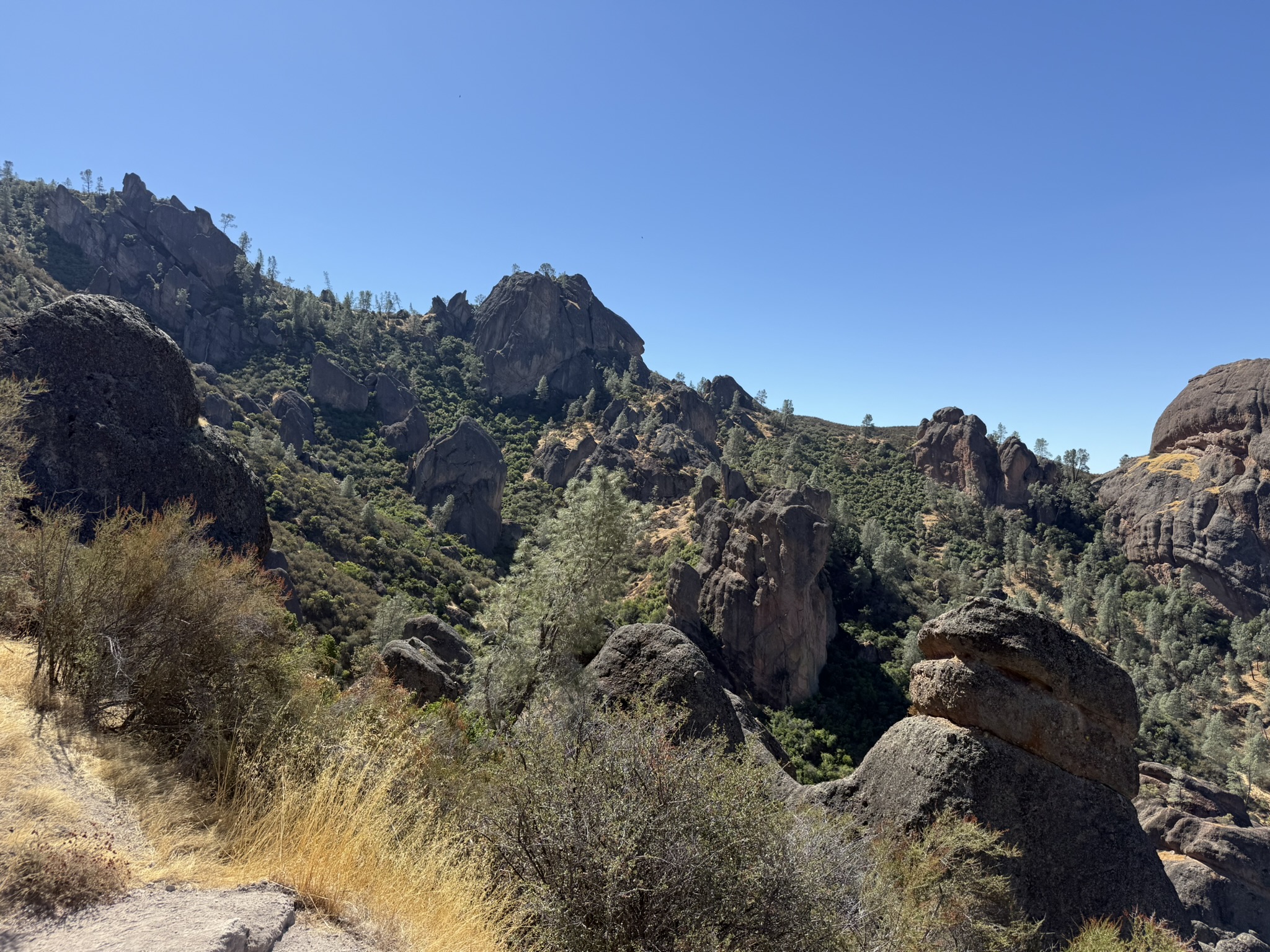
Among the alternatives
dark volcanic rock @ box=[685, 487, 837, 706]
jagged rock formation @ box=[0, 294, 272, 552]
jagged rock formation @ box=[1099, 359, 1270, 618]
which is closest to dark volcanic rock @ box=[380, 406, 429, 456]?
dark volcanic rock @ box=[685, 487, 837, 706]

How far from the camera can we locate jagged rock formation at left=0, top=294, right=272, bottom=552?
1091 cm

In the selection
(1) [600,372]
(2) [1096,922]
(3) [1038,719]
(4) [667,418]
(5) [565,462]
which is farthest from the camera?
(1) [600,372]

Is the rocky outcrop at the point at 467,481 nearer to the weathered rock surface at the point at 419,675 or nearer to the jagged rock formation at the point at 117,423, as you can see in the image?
the weathered rock surface at the point at 419,675

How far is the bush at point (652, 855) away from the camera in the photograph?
406 centimetres

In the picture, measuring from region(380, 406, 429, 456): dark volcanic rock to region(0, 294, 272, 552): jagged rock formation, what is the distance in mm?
70058

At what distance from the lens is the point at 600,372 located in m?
112

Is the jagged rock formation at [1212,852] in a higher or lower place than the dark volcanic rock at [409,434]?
lower

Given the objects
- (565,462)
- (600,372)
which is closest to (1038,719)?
(565,462)

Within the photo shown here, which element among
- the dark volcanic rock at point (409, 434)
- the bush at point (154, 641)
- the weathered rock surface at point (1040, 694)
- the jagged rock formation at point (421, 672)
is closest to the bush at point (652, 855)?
the bush at point (154, 641)

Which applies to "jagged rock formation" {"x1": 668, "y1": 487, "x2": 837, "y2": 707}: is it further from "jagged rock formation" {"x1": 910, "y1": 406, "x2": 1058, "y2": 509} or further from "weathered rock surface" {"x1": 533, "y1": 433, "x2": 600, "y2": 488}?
"jagged rock formation" {"x1": 910, "y1": 406, "x2": 1058, "y2": 509}

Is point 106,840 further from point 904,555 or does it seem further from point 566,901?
point 904,555

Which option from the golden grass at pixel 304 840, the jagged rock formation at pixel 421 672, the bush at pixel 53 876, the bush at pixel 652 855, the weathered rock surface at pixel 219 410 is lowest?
the jagged rock formation at pixel 421 672

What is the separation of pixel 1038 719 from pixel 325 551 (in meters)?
44.0

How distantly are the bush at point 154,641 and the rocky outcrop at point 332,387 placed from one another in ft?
292
